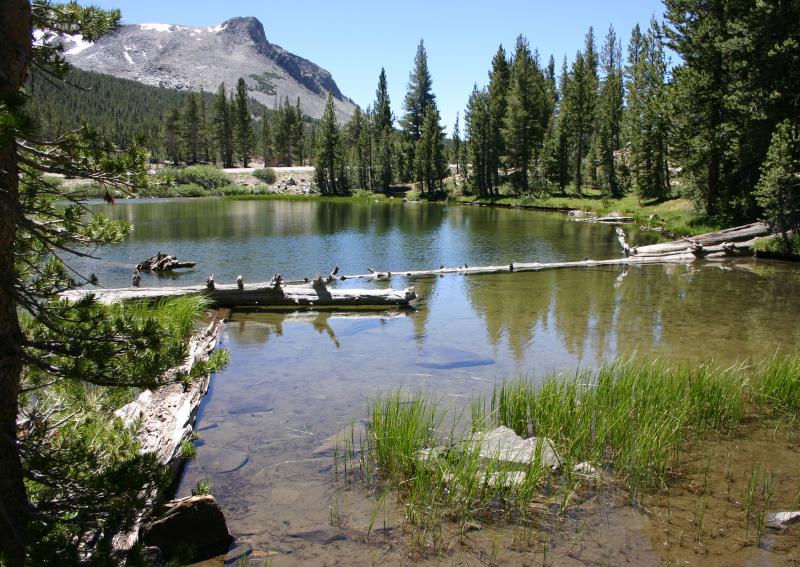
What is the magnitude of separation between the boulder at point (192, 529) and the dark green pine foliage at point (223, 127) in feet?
426

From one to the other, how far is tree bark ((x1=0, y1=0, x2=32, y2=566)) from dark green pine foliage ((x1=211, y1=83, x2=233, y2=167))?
429 feet

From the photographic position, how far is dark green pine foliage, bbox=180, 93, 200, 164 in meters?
124

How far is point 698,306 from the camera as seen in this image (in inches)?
735

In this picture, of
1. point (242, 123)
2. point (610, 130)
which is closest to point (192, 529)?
point (610, 130)

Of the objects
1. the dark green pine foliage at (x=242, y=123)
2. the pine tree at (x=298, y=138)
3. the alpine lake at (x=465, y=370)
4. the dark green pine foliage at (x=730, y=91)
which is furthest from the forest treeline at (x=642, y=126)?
the dark green pine foliage at (x=242, y=123)

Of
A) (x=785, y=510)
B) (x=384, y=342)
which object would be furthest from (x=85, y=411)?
(x=384, y=342)

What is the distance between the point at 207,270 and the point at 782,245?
27624mm

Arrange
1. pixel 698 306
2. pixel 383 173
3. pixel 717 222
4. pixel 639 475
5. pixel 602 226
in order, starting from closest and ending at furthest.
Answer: pixel 639 475, pixel 698 306, pixel 717 222, pixel 602 226, pixel 383 173

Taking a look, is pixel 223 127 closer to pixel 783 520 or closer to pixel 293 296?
pixel 293 296

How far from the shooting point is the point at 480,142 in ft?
251

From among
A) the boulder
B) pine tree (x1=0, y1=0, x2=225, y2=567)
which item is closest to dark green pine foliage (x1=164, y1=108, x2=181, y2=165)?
the boulder

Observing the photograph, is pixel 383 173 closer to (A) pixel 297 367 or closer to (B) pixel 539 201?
(B) pixel 539 201

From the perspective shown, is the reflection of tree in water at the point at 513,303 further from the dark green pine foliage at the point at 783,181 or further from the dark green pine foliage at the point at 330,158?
the dark green pine foliage at the point at 330,158

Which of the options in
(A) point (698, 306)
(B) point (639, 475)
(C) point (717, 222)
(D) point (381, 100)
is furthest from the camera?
(D) point (381, 100)
